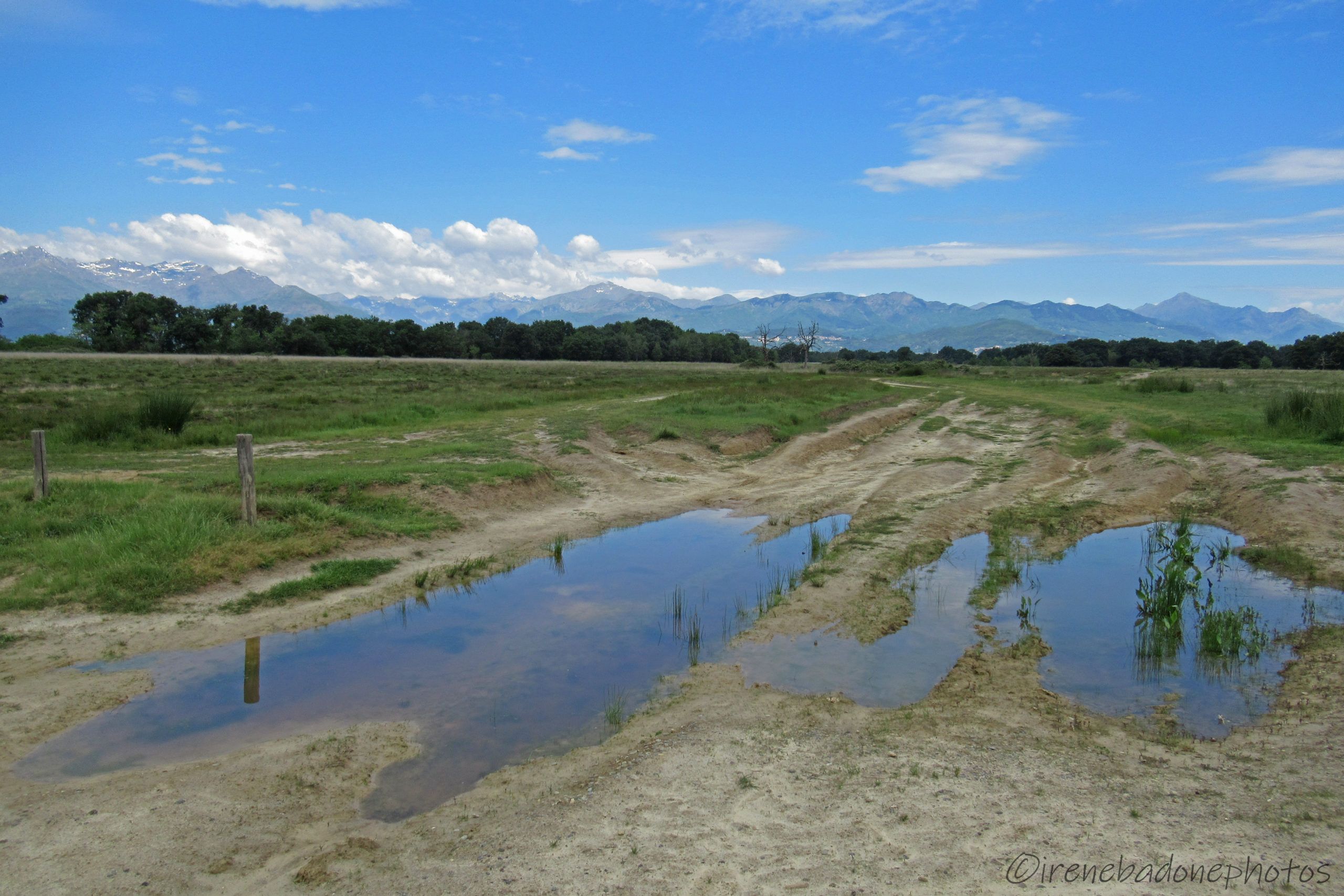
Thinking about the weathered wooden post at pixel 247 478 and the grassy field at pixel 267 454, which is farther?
the weathered wooden post at pixel 247 478

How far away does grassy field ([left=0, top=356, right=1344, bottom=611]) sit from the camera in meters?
10.7

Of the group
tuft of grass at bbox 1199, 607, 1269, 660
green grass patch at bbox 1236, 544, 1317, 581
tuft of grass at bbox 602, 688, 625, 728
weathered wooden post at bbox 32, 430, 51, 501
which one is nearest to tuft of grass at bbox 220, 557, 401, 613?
weathered wooden post at bbox 32, 430, 51, 501

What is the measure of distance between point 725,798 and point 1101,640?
19.0ft

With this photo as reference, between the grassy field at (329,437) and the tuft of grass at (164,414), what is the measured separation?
0.51 feet

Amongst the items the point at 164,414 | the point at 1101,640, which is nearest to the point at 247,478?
the point at 1101,640

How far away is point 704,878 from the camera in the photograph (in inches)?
179

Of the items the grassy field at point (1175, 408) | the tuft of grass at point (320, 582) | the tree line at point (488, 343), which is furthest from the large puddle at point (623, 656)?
the tree line at point (488, 343)

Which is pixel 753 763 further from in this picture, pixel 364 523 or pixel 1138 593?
pixel 364 523

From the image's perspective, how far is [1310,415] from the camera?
68.1ft

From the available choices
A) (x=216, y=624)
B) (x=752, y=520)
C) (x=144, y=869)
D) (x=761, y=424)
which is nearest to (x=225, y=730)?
(x=144, y=869)

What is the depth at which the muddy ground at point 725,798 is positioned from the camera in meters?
A: 4.68

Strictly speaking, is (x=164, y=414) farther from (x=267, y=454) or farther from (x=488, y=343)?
(x=488, y=343)

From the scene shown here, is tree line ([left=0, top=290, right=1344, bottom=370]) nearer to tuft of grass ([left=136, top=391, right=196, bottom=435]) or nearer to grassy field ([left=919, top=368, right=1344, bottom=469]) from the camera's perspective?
grassy field ([left=919, top=368, right=1344, bottom=469])

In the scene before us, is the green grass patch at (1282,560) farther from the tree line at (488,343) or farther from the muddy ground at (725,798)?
the tree line at (488,343)
